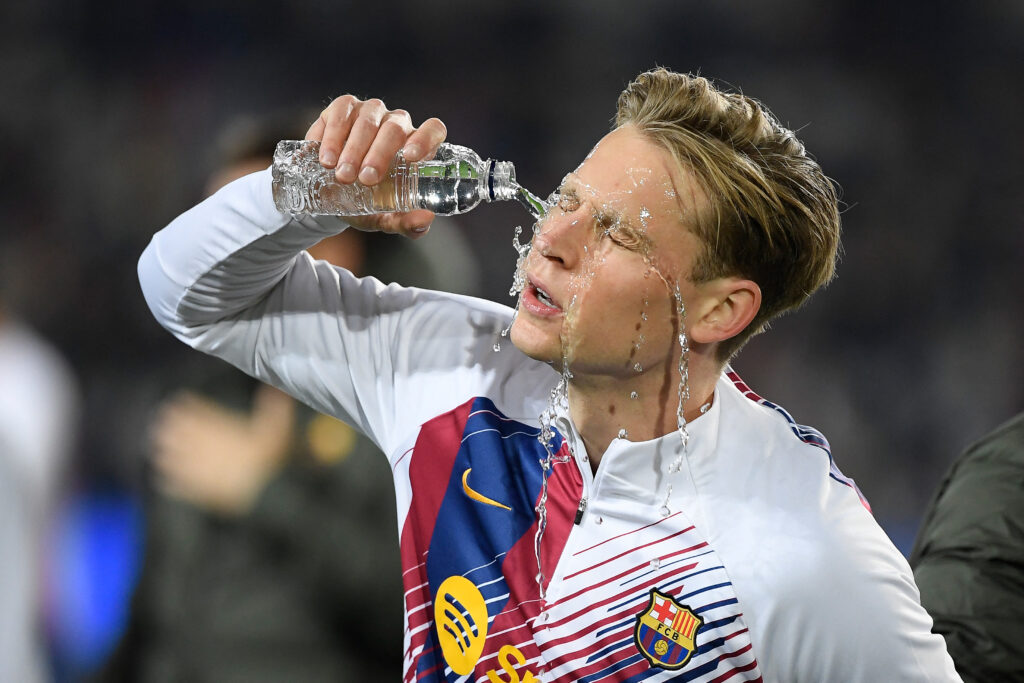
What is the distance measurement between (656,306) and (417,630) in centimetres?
82

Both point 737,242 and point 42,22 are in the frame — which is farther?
point 42,22

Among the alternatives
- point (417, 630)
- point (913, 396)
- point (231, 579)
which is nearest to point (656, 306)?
point (417, 630)

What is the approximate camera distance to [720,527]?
5.59 ft

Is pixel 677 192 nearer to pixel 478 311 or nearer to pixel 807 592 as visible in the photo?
pixel 478 311

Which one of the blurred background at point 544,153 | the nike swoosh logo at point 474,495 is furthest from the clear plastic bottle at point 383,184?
the blurred background at point 544,153

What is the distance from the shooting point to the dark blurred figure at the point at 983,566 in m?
2.15

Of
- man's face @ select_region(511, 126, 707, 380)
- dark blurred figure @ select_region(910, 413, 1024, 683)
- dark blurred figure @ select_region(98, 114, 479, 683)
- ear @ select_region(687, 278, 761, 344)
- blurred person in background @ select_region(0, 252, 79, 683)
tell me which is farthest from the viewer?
dark blurred figure @ select_region(98, 114, 479, 683)

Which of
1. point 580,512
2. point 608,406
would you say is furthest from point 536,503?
point 608,406

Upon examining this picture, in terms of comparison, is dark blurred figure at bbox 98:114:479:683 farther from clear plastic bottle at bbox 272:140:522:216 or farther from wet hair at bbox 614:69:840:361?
wet hair at bbox 614:69:840:361

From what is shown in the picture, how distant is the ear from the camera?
75.2 inches

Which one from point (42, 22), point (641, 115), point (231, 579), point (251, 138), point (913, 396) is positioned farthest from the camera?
point (42, 22)

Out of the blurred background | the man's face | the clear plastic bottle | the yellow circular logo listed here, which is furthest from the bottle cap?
the blurred background

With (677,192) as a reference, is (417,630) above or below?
below

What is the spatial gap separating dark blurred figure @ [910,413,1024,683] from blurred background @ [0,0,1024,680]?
1.66m
